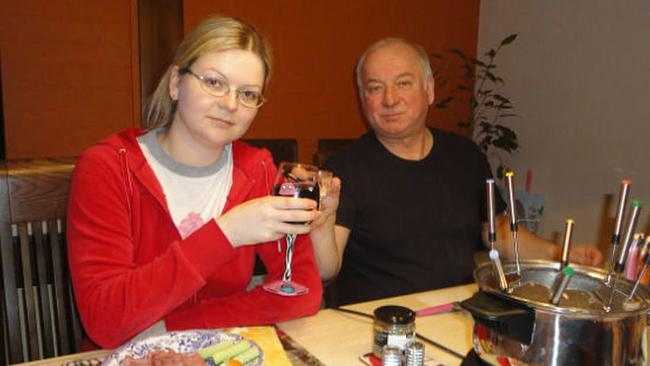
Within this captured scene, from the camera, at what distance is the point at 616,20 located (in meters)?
2.97

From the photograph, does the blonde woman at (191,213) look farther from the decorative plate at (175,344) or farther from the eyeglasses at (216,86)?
the decorative plate at (175,344)

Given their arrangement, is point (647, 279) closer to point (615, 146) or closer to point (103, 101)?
point (615, 146)

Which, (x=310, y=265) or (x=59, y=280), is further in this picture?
(x=310, y=265)

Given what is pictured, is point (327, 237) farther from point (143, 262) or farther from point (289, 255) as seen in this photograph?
point (143, 262)

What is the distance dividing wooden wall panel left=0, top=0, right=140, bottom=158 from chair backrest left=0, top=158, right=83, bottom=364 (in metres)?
1.51

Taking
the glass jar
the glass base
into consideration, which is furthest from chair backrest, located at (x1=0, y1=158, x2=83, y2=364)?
the glass jar

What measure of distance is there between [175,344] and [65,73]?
206 cm

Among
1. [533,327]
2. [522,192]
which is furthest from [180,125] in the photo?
[522,192]

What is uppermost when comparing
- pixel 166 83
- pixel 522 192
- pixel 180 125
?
pixel 166 83

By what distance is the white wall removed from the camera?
2.89 metres

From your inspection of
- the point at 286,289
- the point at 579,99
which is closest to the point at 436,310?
the point at 286,289

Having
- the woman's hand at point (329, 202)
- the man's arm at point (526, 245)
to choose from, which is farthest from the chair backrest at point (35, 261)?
the man's arm at point (526, 245)

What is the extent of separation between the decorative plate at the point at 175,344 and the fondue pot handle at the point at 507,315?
1.21 feet

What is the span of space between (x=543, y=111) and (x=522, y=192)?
550 mm
